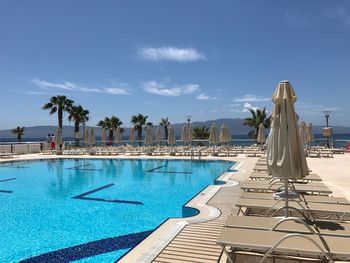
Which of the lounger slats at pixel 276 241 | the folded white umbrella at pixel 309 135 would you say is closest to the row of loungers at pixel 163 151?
the folded white umbrella at pixel 309 135

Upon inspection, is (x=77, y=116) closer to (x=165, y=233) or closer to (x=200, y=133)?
(x=200, y=133)

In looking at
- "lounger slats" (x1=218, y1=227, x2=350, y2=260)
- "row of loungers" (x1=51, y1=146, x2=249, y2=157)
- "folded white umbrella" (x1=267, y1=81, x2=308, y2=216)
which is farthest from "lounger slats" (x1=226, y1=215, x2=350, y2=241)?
"row of loungers" (x1=51, y1=146, x2=249, y2=157)

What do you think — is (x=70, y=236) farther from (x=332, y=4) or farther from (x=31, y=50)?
(x=31, y=50)

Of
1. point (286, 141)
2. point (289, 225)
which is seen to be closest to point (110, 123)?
point (286, 141)

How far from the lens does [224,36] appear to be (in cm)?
2200

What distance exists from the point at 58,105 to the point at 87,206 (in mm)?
28471

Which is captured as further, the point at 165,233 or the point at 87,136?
the point at 87,136

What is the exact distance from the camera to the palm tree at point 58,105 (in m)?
34.7

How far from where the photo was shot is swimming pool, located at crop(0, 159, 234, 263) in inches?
230

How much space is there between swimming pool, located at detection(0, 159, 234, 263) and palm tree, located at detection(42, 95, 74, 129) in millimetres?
17499

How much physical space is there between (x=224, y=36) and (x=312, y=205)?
19032mm

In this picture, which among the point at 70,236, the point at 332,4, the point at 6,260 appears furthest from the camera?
the point at 332,4

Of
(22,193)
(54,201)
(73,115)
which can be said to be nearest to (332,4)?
(54,201)

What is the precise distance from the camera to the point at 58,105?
35.1 metres
